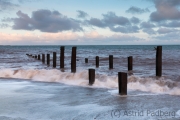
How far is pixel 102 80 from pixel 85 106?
6.12 m

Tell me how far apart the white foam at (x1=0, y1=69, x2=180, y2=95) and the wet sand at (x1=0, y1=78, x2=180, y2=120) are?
2107mm

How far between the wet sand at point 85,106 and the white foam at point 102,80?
2.11 metres

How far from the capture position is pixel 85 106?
24.0 feet

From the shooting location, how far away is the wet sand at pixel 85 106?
6.32m

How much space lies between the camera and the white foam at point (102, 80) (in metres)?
11.0

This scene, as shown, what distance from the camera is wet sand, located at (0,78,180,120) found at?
20.7 ft

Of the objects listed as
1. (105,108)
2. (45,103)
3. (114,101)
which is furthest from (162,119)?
(45,103)

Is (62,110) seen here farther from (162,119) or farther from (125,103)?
(162,119)

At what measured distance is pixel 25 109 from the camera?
7.08m

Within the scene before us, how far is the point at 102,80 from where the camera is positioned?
43.9 ft

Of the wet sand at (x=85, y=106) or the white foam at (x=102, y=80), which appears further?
the white foam at (x=102, y=80)

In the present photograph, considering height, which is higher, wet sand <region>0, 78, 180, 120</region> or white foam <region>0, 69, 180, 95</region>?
wet sand <region>0, 78, 180, 120</region>

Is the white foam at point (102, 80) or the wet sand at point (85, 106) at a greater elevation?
the wet sand at point (85, 106)

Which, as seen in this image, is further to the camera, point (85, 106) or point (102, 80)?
point (102, 80)
